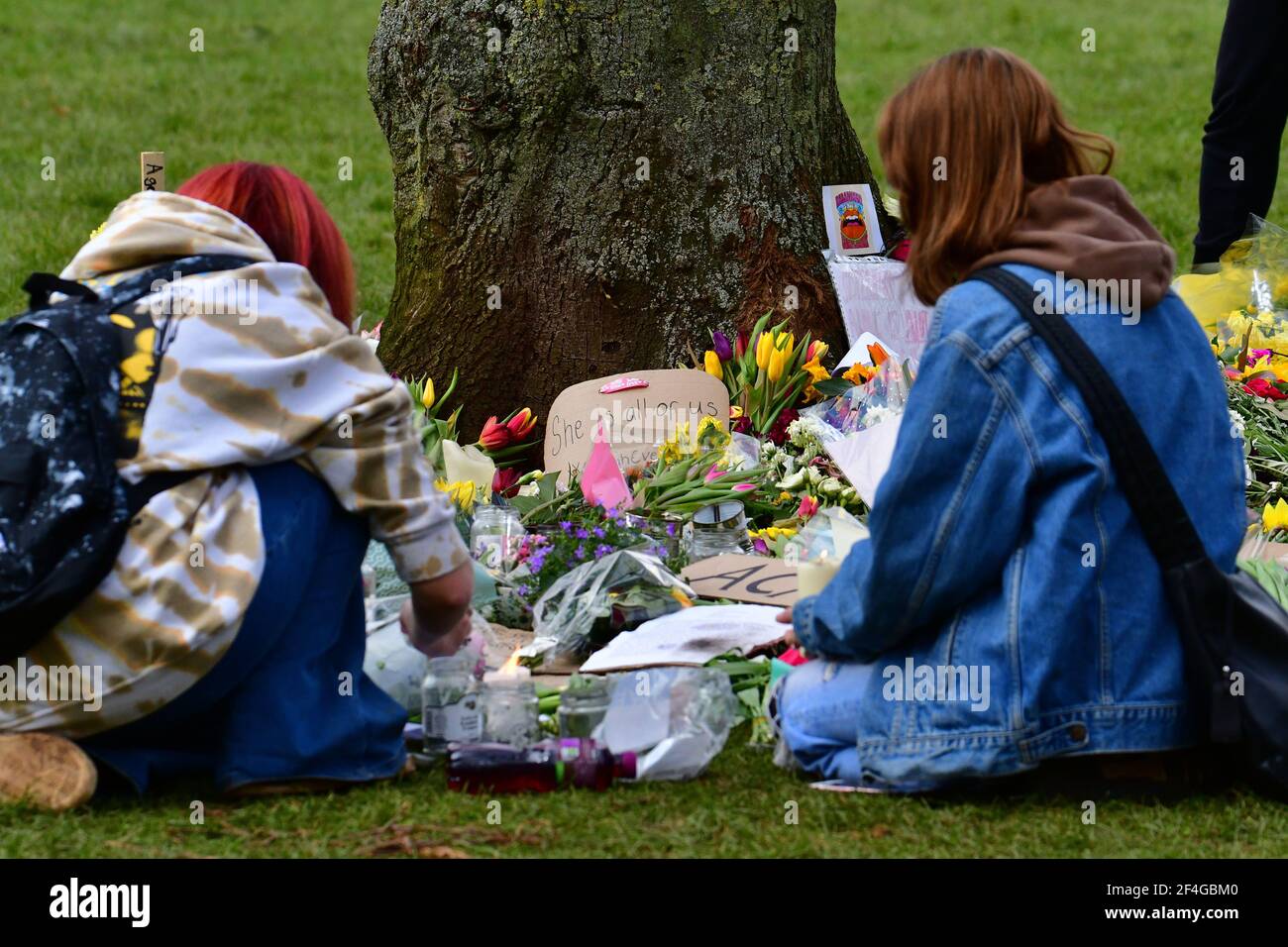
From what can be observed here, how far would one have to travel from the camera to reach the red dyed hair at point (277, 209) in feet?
9.96

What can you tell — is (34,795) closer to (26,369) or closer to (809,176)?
(26,369)

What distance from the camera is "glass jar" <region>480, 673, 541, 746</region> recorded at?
3223 millimetres

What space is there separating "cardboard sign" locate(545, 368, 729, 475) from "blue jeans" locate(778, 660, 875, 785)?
1.70 m

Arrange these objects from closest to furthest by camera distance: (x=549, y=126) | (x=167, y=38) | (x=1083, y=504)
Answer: (x=1083, y=504)
(x=549, y=126)
(x=167, y=38)

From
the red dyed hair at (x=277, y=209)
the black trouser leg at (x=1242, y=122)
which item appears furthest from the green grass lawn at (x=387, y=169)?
the black trouser leg at (x=1242, y=122)

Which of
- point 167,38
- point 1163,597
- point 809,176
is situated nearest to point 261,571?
point 1163,597

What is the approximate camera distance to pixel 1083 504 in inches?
108

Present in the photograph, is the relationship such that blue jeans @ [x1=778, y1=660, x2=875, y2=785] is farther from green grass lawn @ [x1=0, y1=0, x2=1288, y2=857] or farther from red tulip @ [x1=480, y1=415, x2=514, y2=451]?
red tulip @ [x1=480, y1=415, x2=514, y2=451]

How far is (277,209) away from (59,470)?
2.09 feet

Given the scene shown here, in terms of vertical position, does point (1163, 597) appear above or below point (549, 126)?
below

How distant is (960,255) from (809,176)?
2337mm

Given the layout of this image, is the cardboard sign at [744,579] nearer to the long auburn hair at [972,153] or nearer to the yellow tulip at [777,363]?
the yellow tulip at [777,363]

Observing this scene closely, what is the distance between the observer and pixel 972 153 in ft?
9.46

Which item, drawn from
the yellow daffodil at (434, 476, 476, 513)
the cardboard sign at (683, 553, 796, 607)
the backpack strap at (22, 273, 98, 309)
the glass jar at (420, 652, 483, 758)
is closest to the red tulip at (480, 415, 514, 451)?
the yellow daffodil at (434, 476, 476, 513)
